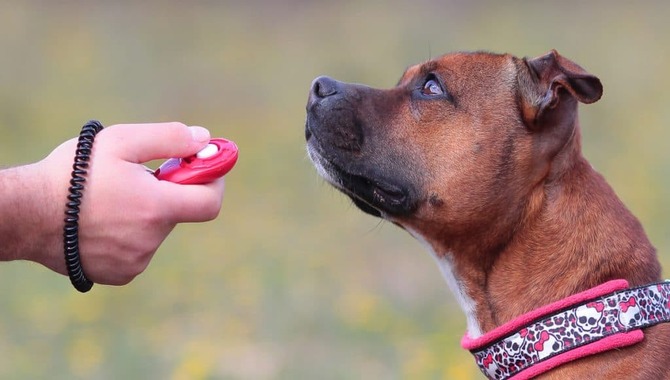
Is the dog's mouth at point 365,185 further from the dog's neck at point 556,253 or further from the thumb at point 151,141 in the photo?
the thumb at point 151,141

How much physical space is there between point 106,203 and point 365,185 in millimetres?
1334

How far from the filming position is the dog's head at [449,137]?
13.8ft

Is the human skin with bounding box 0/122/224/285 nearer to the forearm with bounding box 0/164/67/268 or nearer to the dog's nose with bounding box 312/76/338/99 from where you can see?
the forearm with bounding box 0/164/67/268

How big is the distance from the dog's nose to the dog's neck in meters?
0.86

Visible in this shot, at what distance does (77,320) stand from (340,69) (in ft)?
26.7

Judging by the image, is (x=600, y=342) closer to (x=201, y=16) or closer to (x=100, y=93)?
(x=100, y=93)

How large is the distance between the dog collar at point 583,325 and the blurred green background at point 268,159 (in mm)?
2529

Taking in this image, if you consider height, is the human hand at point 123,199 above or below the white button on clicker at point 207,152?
below

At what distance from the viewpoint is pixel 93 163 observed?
11.3ft

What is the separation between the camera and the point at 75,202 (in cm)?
341

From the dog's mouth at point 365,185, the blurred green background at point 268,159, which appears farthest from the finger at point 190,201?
the blurred green background at point 268,159

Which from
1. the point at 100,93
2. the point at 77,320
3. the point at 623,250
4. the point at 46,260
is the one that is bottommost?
the point at 100,93

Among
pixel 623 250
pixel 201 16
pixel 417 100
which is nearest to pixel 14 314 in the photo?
pixel 417 100

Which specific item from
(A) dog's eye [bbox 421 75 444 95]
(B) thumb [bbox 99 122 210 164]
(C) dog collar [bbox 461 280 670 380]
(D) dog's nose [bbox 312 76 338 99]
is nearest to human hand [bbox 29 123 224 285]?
(B) thumb [bbox 99 122 210 164]
